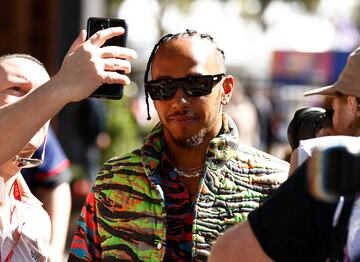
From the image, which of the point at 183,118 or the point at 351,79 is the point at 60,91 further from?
the point at 351,79

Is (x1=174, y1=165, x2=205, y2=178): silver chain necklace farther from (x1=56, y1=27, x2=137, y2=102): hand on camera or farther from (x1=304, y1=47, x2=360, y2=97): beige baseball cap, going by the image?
(x1=56, y1=27, x2=137, y2=102): hand on camera

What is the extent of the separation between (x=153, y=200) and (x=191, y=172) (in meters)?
0.21

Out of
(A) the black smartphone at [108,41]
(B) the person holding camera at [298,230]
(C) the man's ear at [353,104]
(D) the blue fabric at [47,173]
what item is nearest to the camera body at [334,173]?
(B) the person holding camera at [298,230]

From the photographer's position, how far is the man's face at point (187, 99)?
3055 mm

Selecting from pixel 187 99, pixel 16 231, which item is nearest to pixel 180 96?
pixel 187 99

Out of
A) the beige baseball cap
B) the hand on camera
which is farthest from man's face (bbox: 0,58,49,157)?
the beige baseball cap

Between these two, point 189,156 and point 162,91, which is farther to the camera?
point 189,156

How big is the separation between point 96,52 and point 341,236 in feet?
3.23

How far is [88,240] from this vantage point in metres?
3.18

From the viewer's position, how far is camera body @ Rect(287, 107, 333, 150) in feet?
10.4

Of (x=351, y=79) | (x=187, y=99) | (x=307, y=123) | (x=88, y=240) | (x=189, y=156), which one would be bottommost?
(x=88, y=240)

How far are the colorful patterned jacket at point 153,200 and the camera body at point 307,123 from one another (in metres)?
0.13

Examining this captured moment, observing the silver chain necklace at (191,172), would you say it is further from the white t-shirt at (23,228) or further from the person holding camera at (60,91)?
the person holding camera at (60,91)

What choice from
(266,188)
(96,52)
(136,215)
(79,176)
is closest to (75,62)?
(96,52)
